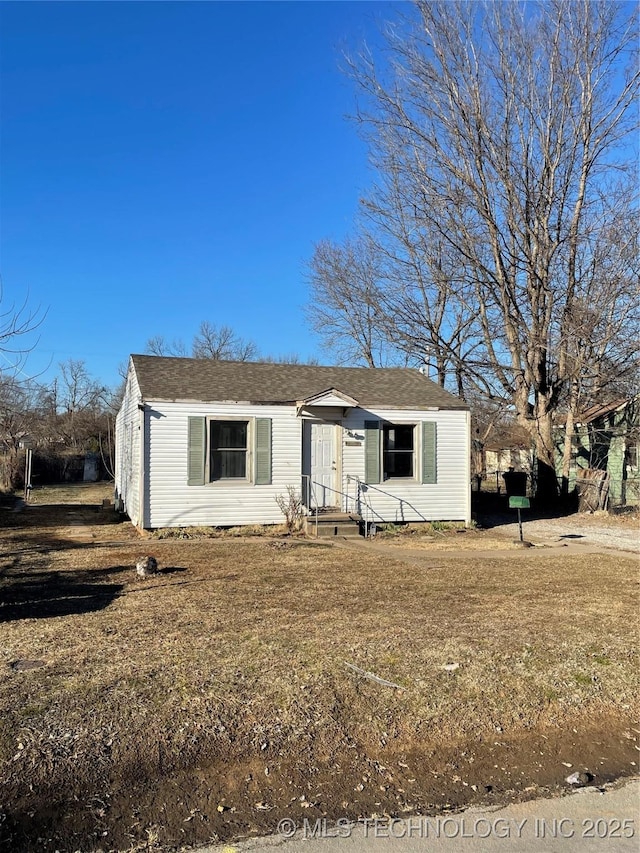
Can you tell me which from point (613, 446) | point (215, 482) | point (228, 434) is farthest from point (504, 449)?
point (215, 482)

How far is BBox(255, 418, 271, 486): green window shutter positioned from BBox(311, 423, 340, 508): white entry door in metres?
1.01

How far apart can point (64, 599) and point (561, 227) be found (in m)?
17.0

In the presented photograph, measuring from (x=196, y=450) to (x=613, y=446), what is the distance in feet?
47.9

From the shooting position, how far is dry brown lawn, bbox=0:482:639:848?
11.6 feet

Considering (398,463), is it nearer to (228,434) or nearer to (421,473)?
(421,473)

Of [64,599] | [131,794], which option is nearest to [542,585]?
[64,599]

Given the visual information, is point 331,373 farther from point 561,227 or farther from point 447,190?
point 561,227

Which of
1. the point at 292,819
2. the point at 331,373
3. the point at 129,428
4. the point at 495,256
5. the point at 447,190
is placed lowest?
the point at 292,819

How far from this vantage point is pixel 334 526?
1304cm

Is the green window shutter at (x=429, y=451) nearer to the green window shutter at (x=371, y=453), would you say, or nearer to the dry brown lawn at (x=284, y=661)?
the green window shutter at (x=371, y=453)

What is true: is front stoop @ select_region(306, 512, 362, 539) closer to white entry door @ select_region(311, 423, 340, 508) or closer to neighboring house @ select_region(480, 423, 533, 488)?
white entry door @ select_region(311, 423, 340, 508)

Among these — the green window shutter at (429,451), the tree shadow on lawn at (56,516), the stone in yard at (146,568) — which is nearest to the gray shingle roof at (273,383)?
the green window shutter at (429,451)

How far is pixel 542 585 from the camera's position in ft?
26.5

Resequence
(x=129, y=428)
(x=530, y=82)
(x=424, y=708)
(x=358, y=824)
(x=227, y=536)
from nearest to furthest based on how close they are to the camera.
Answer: (x=358, y=824)
(x=424, y=708)
(x=227, y=536)
(x=129, y=428)
(x=530, y=82)
